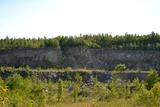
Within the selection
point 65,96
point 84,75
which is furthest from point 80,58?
point 65,96

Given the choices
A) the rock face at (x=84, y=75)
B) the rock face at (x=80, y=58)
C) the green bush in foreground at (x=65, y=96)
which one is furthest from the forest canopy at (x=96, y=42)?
the green bush in foreground at (x=65, y=96)

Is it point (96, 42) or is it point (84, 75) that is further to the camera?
point (96, 42)

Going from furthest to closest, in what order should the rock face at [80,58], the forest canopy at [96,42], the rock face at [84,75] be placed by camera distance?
1. the forest canopy at [96,42]
2. the rock face at [80,58]
3. the rock face at [84,75]

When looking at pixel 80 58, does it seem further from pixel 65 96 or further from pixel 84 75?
pixel 65 96

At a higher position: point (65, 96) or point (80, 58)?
point (80, 58)

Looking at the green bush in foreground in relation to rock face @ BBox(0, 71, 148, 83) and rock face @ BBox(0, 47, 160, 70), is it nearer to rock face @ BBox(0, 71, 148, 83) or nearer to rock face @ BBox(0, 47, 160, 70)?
rock face @ BBox(0, 71, 148, 83)

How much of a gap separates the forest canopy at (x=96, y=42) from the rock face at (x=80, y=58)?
0.76m

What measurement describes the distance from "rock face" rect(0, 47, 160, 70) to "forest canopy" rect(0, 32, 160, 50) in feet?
2.48

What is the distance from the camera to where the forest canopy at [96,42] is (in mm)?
76256

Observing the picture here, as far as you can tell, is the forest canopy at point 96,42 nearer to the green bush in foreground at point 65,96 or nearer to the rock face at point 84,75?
the rock face at point 84,75

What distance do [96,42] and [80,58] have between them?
5175 mm

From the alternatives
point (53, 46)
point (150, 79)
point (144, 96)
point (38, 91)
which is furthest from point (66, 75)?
point (144, 96)

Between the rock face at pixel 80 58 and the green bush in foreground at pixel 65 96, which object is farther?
the rock face at pixel 80 58

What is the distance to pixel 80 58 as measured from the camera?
7806cm
